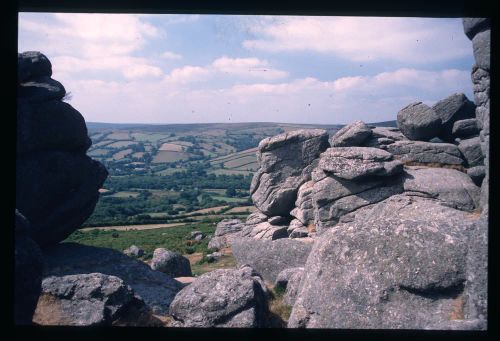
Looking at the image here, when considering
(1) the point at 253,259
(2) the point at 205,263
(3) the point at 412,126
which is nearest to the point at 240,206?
(2) the point at 205,263

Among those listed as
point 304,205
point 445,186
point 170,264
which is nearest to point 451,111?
point 445,186

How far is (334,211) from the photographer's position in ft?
83.2

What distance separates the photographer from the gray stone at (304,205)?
97.9ft

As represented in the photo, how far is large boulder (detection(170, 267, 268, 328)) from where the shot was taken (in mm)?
10102

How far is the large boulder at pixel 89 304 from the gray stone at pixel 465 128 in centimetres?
2310

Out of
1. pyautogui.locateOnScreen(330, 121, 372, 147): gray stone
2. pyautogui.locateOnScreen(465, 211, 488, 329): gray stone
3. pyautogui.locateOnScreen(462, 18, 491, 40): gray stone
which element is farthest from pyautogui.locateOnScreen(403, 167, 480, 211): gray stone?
pyautogui.locateOnScreen(465, 211, 488, 329): gray stone

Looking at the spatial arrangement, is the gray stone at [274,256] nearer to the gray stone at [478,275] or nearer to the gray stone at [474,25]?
the gray stone at [474,25]

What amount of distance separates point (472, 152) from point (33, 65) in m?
24.4

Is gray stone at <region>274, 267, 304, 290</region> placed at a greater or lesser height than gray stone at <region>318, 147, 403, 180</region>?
lesser

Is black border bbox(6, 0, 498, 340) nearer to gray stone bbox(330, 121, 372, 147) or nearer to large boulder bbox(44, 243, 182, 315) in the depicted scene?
large boulder bbox(44, 243, 182, 315)

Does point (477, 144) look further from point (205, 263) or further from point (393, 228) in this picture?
point (205, 263)

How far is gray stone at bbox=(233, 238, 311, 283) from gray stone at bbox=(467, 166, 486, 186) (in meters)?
10.9

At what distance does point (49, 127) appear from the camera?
19734 millimetres

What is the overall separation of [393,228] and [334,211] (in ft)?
52.1
